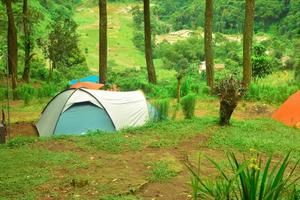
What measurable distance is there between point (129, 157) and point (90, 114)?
9.10ft

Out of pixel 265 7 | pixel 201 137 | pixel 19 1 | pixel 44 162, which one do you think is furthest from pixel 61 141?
pixel 265 7

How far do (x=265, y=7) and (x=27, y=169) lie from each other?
53.3 metres

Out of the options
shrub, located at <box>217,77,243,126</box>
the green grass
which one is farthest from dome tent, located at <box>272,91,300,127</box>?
the green grass

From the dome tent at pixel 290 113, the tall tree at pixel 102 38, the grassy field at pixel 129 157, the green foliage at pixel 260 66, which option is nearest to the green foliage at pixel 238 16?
the green foliage at pixel 260 66

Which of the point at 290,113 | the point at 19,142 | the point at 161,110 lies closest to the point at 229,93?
the point at 161,110

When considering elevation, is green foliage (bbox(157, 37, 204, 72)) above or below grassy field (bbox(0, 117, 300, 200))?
above

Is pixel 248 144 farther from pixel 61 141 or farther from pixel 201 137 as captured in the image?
pixel 61 141

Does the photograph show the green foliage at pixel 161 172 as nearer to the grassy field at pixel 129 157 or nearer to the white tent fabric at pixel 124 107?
the grassy field at pixel 129 157

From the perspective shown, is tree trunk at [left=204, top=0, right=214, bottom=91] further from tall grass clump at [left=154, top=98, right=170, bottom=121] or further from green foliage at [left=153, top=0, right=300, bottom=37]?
green foliage at [left=153, top=0, right=300, bottom=37]

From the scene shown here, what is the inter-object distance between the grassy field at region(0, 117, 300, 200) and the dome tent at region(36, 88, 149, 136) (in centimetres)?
89

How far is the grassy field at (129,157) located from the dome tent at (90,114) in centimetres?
89

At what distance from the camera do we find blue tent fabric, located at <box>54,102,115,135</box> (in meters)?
9.49

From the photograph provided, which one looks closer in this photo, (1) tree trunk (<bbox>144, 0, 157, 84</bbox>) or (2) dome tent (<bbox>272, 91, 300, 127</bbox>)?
(2) dome tent (<bbox>272, 91, 300, 127</bbox>)

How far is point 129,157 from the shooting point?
7.05m
